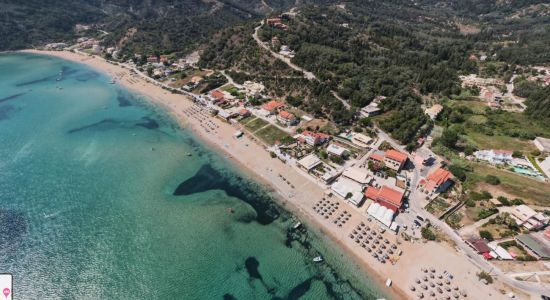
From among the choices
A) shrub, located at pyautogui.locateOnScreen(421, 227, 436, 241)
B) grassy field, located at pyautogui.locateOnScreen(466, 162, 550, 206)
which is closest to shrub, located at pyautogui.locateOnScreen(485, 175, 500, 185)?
grassy field, located at pyautogui.locateOnScreen(466, 162, 550, 206)

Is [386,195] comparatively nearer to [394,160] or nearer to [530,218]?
[394,160]

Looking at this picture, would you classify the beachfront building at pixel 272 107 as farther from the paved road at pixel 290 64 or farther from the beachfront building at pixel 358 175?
the beachfront building at pixel 358 175

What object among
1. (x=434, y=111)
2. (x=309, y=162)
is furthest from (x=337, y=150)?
(x=434, y=111)

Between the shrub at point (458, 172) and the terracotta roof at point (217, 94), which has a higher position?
the shrub at point (458, 172)

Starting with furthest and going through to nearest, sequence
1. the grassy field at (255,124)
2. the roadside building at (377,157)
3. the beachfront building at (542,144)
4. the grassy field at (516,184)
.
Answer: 1. the grassy field at (255,124)
2. the beachfront building at (542,144)
3. the roadside building at (377,157)
4. the grassy field at (516,184)

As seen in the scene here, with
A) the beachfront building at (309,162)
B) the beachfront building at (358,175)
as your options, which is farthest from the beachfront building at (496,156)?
the beachfront building at (309,162)

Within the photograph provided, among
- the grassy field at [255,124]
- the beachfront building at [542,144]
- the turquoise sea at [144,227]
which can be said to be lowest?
the turquoise sea at [144,227]

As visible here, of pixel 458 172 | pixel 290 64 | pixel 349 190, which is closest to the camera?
pixel 349 190

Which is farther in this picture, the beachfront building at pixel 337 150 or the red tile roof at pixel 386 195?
the beachfront building at pixel 337 150
